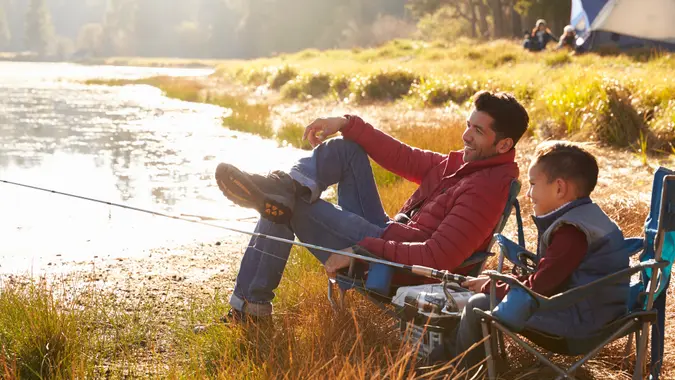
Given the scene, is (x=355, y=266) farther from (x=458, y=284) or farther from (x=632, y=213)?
(x=632, y=213)

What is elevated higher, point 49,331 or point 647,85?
point 647,85

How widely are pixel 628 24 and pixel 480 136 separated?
1993cm

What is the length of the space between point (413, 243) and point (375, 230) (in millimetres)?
273

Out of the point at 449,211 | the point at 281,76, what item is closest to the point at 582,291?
the point at 449,211

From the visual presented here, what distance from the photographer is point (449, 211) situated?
3.32 metres

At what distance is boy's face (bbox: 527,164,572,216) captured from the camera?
275cm

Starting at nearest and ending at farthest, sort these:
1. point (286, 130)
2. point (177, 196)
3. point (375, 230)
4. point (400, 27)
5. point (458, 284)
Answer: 1. point (458, 284)
2. point (375, 230)
3. point (177, 196)
4. point (286, 130)
5. point (400, 27)

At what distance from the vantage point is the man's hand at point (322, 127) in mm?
3660

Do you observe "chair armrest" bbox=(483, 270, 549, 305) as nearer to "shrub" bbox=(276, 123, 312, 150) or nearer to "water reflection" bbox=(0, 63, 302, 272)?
"water reflection" bbox=(0, 63, 302, 272)

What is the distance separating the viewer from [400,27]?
227 feet

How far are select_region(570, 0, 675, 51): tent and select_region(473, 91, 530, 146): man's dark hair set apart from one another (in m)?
18.6

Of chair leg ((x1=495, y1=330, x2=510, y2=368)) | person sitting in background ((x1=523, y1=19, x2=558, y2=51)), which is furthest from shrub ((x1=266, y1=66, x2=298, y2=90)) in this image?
chair leg ((x1=495, y1=330, x2=510, y2=368))

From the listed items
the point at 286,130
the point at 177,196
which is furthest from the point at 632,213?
the point at 286,130

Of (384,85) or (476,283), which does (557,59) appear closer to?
(384,85)
